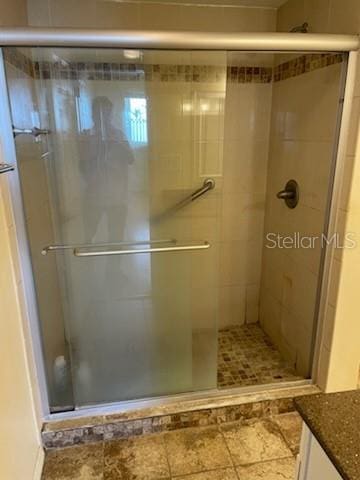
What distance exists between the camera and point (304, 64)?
175 centimetres

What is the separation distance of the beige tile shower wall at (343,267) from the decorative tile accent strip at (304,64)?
0.33 feet

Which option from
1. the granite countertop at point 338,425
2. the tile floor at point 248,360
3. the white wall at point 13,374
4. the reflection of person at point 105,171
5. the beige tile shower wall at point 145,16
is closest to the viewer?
the granite countertop at point 338,425

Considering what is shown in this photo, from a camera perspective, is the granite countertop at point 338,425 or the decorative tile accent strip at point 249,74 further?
the decorative tile accent strip at point 249,74

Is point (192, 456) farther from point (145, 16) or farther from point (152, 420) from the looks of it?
point (145, 16)

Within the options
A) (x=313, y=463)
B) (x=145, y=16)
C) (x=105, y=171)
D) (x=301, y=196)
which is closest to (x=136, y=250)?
(x=105, y=171)

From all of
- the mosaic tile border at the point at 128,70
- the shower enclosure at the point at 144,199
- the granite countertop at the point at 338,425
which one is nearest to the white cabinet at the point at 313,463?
the granite countertop at the point at 338,425

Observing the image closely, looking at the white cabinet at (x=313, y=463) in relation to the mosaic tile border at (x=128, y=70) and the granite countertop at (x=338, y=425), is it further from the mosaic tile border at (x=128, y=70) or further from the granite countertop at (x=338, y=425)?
the mosaic tile border at (x=128, y=70)

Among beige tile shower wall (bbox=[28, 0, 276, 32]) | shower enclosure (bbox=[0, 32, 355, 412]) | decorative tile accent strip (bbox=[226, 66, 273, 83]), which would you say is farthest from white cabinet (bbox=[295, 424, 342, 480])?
beige tile shower wall (bbox=[28, 0, 276, 32])

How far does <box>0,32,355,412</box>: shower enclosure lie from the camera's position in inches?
57.1

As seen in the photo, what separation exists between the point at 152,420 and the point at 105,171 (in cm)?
115

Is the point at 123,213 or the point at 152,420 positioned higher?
the point at 123,213

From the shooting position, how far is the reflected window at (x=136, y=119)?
153 centimetres

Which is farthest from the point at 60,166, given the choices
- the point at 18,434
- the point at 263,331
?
the point at 263,331

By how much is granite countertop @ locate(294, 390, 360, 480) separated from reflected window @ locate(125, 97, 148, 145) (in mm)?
1207
